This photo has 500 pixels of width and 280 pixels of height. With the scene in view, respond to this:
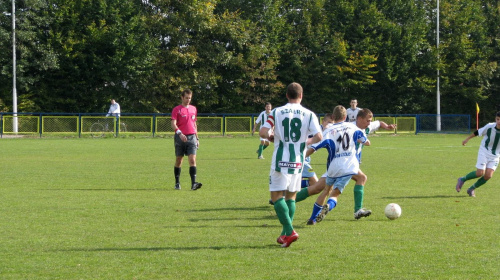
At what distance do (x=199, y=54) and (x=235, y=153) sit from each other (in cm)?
2087

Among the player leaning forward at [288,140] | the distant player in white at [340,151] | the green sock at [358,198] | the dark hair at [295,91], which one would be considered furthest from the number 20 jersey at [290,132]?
the green sock at [358,198]

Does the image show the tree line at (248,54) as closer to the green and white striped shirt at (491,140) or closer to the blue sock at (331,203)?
the green and white striped shirt at (491,140)

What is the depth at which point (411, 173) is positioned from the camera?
52.0ft

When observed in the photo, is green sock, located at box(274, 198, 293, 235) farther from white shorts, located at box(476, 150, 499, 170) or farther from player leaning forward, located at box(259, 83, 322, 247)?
white shorts, located at box(476, 150, 499, 170)

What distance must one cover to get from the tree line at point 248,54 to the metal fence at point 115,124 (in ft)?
15.3

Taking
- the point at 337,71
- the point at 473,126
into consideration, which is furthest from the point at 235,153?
the point at 473,126

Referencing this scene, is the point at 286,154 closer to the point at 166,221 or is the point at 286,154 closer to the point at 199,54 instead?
the point at 166,221

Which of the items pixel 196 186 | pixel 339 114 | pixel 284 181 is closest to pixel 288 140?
pixel 284 181

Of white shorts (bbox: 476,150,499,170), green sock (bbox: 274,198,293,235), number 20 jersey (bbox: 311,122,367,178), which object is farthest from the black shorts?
green sock (bbox: 274,198,293,235)

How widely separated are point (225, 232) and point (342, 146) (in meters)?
1.94

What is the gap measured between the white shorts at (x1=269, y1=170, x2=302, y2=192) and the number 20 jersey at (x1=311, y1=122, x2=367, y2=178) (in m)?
1.36

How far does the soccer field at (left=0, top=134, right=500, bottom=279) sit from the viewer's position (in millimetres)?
5770

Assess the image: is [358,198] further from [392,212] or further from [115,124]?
[115,124]

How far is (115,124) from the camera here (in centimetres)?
3584
